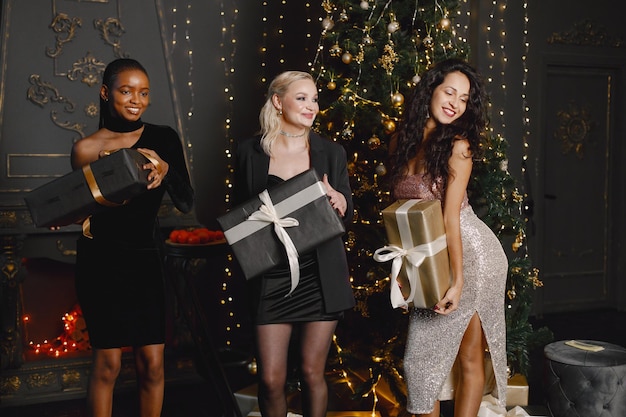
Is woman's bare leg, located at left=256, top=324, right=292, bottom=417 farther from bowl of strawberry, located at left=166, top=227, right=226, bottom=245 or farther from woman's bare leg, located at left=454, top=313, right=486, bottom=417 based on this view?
bowl of strawberry, located at left=166, top=227, right=226, bottom=245

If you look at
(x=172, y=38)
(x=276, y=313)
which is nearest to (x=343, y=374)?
(x=276, y=313)

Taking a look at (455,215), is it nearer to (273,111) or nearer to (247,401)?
(273,111)

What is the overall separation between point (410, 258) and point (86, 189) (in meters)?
1.33

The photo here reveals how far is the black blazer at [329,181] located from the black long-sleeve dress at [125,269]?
0.33 m

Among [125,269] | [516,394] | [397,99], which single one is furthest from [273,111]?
[516,394]

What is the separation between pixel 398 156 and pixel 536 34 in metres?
4.31

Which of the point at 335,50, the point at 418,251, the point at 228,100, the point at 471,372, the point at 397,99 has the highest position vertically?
the point at 335,50

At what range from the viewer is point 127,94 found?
3.00m

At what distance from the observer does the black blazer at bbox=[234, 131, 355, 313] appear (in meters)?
2.94

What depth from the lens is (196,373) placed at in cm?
520

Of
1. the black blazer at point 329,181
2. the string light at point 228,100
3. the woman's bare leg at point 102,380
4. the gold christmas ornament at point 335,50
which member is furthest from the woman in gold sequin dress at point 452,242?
the string light at point 228,100

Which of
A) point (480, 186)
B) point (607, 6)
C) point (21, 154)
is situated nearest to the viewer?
point (480, 186)

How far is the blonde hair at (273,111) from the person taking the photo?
2.95 m

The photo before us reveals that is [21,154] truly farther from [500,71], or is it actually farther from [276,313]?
[500,71]
